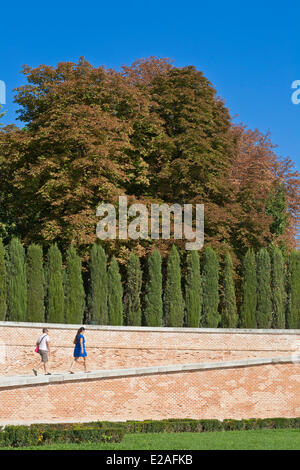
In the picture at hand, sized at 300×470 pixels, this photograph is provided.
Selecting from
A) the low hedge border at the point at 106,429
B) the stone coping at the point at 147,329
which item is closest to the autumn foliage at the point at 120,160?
the stone coping at the point at 147,329

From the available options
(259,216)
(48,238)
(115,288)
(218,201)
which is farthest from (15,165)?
(259,216)

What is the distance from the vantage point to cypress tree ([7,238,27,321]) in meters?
28.4

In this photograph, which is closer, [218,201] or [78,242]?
[78,242]

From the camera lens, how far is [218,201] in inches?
1411

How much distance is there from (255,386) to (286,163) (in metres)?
30.5

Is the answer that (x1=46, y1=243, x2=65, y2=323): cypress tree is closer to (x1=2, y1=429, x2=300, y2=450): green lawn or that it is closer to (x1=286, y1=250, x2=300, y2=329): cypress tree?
(x1=286, y1=250, x2=300, y2=329): cypress tree

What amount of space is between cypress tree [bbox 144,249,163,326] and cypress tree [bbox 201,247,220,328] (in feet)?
7.67

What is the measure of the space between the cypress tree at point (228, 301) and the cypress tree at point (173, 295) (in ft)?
7.93

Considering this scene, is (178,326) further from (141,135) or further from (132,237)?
(141,135)

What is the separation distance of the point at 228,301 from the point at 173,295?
3.10 metres

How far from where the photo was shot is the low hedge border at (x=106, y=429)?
14.2 m

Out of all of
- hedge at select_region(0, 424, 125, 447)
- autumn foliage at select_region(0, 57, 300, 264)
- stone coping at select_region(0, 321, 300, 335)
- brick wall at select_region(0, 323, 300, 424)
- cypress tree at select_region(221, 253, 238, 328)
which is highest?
autumn foliage at select_region(0, 57, 300, 264)

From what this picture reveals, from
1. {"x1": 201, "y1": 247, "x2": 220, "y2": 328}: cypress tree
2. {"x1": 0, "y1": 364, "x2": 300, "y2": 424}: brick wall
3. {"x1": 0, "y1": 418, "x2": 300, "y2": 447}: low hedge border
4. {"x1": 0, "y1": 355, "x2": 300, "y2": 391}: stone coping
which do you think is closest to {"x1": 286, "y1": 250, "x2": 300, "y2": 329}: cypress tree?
{"x1": 201, "y1": 247, "x2": 220, "y2": 328}: cypress tree

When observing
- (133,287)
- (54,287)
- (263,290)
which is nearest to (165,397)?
(54,287)
